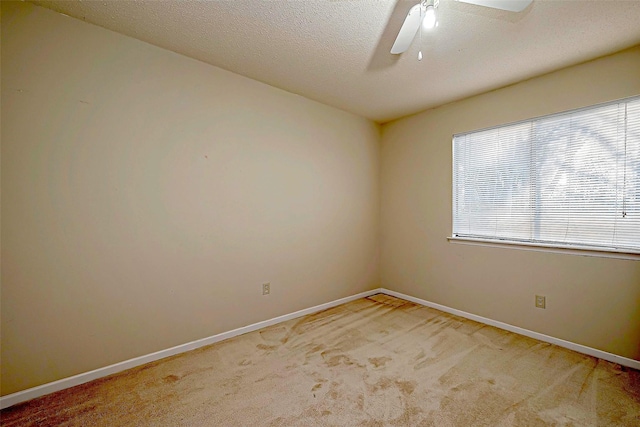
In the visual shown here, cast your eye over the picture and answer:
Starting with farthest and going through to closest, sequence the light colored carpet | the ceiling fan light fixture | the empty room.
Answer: the empty room → the light colored carpet → the ceiling fan light fixture

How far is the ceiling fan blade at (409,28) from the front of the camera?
1.43 meters

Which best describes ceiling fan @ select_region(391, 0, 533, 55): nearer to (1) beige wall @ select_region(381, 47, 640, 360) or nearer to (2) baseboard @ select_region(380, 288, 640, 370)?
(1) beige wall @ select_region(381, 47, 640, 360)

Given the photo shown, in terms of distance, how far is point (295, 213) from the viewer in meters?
3.08

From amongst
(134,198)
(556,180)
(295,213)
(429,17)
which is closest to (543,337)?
(556,180)

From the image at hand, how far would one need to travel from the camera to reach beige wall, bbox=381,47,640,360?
2201mm

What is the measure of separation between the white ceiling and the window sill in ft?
5.07

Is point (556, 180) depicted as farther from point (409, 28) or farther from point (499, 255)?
point (409, 28)

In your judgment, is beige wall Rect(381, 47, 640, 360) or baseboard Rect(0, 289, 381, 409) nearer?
baseboard Rect(0, 289, 381, 409)

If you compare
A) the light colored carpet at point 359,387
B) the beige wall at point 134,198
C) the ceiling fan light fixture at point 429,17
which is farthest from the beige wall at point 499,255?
the ceiling fan light fixture at point 429,17

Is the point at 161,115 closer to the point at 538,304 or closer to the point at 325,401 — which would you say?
the point at 325,401

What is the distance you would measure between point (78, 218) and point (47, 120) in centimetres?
65

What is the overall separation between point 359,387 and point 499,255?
6.45 feet

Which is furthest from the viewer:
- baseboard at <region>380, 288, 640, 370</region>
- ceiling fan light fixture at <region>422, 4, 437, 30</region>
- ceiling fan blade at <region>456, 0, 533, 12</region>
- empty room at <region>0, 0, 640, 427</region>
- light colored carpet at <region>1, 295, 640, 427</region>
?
baseboard at <region>380, 288, 640, 370</region>

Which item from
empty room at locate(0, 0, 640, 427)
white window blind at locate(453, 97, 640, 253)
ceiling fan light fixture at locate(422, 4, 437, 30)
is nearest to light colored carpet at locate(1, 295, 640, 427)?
empty room at locate(0, 0, 640, 427)
